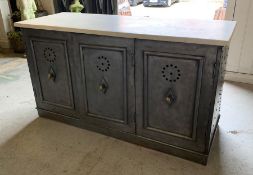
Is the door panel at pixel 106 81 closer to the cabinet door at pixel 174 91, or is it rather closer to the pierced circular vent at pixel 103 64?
the pierced circular vent at pixel 103 64

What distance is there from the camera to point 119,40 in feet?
5.54

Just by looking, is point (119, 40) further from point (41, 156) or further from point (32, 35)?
point (41, 156)

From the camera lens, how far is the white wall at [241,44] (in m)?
2.75

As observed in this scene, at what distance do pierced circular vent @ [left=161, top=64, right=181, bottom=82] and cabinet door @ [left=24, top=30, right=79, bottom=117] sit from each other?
80cm

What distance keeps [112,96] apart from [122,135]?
0.34 meters

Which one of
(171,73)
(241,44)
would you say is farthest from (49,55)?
(241,44)

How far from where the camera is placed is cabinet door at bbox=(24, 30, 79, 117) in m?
1.98

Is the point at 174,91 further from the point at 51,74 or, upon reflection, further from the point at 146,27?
the point at 51,74

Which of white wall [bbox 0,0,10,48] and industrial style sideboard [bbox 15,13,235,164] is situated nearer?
industrial style sideboard [bbox 15,13,235,164]

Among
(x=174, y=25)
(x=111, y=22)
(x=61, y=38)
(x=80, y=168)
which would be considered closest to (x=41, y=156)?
(x=80, y=168)

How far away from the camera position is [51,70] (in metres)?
2.10

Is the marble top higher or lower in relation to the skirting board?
higher

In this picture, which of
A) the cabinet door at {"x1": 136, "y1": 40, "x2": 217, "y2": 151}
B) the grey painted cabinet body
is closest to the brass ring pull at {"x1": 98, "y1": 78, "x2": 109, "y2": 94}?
the grey painted cabinet body

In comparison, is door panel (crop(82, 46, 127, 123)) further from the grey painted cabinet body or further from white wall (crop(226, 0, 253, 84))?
white wall (crop(226, 0, 253, 84))
